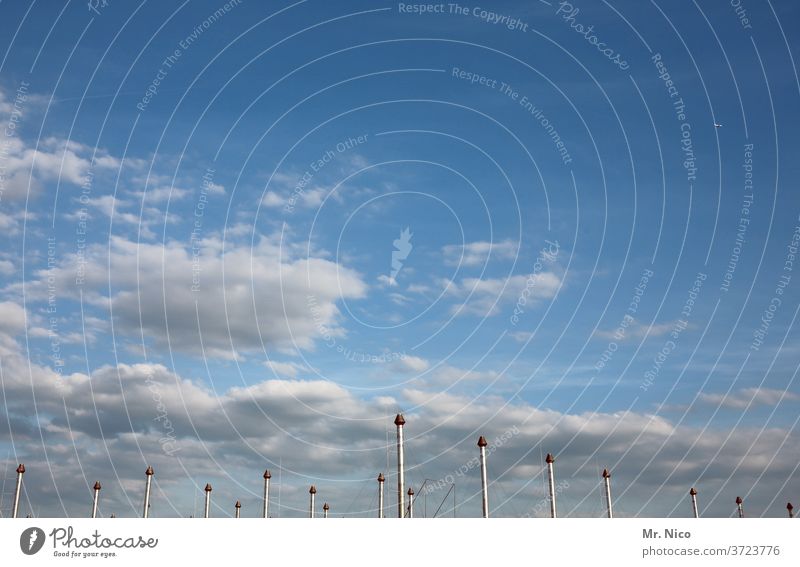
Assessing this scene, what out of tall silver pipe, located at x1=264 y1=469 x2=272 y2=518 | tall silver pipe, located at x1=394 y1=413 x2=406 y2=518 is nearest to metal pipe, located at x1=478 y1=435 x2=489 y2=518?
tall silver pipe, located at x1=394 y1=413 x2=406 y2=518

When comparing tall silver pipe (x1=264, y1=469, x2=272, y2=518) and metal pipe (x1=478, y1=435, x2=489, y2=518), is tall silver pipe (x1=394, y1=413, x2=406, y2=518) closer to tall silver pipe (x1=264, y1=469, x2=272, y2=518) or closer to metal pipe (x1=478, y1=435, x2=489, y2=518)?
metal pipe (x1=478, y1=435, x2=489, y2=518)

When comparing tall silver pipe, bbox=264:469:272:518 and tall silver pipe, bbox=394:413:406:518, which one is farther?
tall silver pipe, bbox=264:469:272:518

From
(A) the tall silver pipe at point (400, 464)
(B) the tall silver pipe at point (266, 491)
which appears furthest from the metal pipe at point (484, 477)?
(B) the tall silver pipe at point (266, 491)

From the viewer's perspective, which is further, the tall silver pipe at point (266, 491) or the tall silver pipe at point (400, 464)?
the tall silver pipe at point (266, 491)

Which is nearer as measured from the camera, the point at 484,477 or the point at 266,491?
the point at 484,477

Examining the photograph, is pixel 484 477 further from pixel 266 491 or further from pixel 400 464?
pixel 266 491

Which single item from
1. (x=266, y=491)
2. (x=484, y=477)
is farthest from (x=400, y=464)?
(x=266, y=491)

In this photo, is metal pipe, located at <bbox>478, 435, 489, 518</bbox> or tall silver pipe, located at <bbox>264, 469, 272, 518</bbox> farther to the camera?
tall silver pipe, located at <bbox>264, 469, 272, 518</bbox>

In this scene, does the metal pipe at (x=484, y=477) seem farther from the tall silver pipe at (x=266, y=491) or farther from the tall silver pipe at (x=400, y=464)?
the tall silver pipe at (x=266, y=491)

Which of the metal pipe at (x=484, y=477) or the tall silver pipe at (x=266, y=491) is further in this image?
the tall silver pipe at (x=266, y=491)
